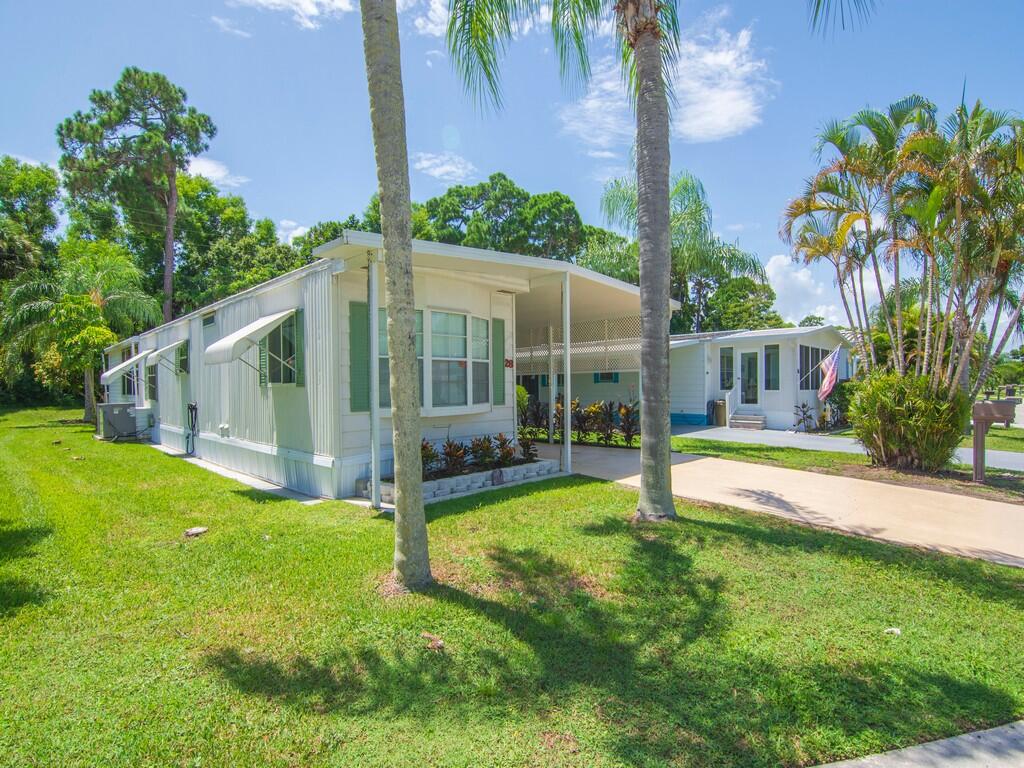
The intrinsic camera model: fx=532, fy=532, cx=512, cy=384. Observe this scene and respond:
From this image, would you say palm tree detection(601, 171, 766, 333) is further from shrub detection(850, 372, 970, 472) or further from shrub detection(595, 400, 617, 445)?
shrub detection(850, 372, 970, 472)

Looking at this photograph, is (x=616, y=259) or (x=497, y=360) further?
(x=616, y=259)

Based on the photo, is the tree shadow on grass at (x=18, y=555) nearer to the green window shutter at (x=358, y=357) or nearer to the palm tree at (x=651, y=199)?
the green window shutter at (x=358, y=357)

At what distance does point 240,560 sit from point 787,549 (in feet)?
16.5

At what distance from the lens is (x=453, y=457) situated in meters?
7.83

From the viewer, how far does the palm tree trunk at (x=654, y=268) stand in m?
5.61

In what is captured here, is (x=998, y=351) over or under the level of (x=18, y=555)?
over

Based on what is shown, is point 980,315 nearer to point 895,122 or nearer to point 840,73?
point 895,122

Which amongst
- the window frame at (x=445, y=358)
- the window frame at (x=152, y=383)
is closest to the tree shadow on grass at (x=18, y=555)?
the window frame at (x=445, y=358)

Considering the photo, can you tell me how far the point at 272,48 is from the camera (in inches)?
313

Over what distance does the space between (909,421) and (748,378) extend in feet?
30.1

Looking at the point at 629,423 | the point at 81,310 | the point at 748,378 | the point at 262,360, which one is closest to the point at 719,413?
the point at 748,378

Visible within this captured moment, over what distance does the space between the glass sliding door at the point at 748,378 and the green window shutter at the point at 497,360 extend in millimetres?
10993

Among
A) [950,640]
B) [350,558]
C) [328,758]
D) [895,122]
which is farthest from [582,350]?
[328,758]

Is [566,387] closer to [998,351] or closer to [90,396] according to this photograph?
[998,351]
